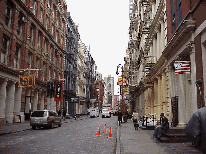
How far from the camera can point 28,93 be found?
32844 mm

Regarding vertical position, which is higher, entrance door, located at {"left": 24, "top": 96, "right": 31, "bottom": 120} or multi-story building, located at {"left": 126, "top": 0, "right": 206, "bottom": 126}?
→ multi-story building, located at {"left": 126, "top": 0, "right": 206, "bottom": 126}

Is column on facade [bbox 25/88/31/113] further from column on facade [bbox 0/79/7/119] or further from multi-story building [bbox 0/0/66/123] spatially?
column on facade [bbox 0/79/7/119]

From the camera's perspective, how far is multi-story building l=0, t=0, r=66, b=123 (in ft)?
82.1

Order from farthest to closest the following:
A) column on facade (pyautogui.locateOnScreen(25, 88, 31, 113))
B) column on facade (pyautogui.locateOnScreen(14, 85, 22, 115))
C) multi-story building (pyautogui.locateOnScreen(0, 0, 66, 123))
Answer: column on facade (pyautogui.locateOnScreen(25, 88, 31, 113)) → column on facade (pyautogui.locateOnScreen(14, 85, 22, 115)) → multi-story building (pyautogui.locateOnScreen(0, 0, 66, 123))

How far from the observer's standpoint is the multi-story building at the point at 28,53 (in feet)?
82.1

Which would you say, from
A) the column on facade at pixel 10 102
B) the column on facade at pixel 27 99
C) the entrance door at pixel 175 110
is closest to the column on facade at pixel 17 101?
the column on facade at pixel 10 102

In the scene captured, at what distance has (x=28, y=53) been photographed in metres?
32.7

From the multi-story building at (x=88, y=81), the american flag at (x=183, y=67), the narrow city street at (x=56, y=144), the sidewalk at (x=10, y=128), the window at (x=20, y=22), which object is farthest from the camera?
the multi-story building at (x=88, y=81)

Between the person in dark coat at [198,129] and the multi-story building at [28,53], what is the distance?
22.0 metres

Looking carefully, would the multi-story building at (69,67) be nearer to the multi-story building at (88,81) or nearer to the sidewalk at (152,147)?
the multi-story building at (88,81)

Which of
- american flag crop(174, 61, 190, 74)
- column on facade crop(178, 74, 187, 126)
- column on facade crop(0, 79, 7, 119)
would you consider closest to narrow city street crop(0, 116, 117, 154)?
column on facade crop(178, 74, 187, 126)

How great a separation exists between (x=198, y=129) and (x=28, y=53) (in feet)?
104

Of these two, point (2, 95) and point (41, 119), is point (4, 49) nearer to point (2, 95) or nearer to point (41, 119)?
point (2, 95)

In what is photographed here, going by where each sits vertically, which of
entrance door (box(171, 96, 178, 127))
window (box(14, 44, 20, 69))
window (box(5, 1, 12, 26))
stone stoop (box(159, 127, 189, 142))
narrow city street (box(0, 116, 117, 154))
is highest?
window (box(5, 1, 12, 26))
